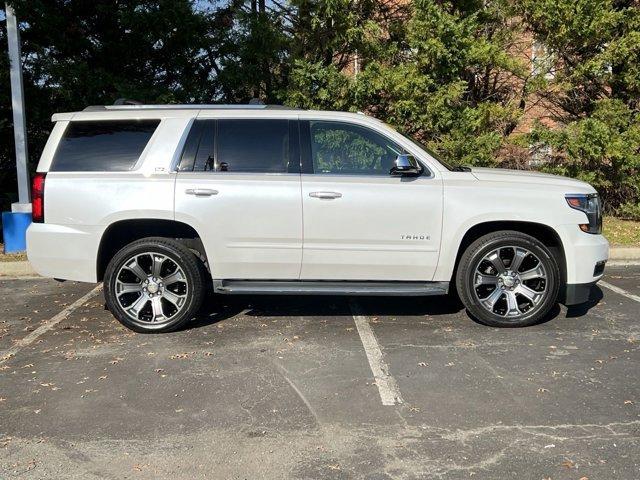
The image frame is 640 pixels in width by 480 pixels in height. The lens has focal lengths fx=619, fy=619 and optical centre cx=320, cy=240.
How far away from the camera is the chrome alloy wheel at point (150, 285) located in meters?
5.57

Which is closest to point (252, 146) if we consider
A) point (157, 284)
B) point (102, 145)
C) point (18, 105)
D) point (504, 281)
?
point (102, 145)

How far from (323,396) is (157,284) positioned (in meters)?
2.14

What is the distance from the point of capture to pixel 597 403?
4.09m

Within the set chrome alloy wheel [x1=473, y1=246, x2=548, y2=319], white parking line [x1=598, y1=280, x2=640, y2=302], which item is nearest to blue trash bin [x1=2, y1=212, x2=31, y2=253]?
chrome alloy wheel [x1=473, y1=246, x2=548, y2=319]

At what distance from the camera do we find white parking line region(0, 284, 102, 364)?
519 cm

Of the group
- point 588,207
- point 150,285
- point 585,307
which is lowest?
point 585,307

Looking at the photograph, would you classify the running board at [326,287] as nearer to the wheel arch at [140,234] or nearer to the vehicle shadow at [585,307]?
the wheel arch at [140,234]

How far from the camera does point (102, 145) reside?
562 centimetres

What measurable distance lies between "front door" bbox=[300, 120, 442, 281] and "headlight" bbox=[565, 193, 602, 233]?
3.91ft

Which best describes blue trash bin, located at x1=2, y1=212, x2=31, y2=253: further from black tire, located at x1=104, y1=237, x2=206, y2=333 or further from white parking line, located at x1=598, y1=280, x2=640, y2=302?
white parking line, located at x1=598, y1=280, x2=640, y2=302

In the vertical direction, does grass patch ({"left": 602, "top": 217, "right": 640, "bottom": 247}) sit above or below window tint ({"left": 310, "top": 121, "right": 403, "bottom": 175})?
below

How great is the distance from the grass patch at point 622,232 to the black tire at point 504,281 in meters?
4.20

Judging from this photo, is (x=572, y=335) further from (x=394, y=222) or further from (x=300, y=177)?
(x=300, y=177)

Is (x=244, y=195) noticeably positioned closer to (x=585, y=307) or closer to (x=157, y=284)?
(x=157, y=284)
